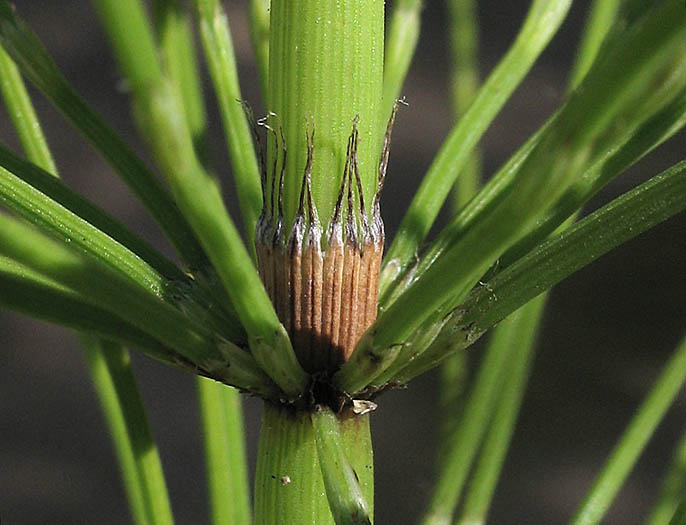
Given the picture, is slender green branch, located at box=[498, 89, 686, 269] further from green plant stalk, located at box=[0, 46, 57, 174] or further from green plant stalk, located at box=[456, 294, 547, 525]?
green plant stalk, located at box=[0, 46, 57, 174]

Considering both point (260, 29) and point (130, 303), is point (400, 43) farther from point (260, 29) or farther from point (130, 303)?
point (130, 303)

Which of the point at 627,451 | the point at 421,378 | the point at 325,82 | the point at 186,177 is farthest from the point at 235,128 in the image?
the point at 421,378

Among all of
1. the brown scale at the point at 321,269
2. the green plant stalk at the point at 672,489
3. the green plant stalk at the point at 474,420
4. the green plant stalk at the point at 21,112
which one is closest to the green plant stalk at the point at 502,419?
the green plant stalk at the point at 474,420

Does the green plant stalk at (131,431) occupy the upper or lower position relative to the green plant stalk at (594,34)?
lower

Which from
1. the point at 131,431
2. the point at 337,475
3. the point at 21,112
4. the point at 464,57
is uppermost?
the point at 464,57

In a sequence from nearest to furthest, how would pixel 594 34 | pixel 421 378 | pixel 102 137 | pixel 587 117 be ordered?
pixel 587 117, pixel 102 137, pixel 594 34, pixel 421 378

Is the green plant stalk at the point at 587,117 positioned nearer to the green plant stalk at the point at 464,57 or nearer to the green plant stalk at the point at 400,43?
the green plant stalk at the point at 400,43
